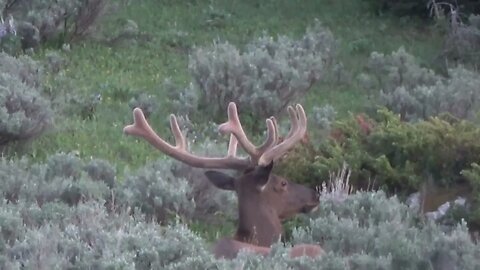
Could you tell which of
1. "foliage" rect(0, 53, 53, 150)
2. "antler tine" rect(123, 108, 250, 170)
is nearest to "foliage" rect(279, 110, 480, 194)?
"antler tine" rect(123, 108, 250, 170)

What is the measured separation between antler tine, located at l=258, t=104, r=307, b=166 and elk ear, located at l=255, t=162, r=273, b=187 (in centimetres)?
7

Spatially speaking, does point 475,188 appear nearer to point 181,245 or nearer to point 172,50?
point 181,245

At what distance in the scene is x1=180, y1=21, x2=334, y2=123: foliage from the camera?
13.1 meters

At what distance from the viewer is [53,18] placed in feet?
52.2

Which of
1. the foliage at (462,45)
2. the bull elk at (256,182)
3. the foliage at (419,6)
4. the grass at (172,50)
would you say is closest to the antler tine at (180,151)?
the bull elk at (256,182)

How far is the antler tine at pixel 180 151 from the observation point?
8727 millimetres

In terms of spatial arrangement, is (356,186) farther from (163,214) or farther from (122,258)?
(122,258)

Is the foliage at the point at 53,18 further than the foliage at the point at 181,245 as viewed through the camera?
Yes

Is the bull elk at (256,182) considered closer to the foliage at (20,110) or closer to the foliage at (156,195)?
the foliage at (156,195)

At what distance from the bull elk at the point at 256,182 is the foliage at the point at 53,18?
6999 millimetres

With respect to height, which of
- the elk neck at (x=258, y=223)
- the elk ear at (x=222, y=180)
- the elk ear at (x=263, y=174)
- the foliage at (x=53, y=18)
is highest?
the foliage at (x=53, y=18)

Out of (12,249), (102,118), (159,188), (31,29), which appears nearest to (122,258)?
(12,249)

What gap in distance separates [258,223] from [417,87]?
17.9 ft

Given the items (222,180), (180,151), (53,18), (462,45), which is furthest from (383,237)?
(53,18)
